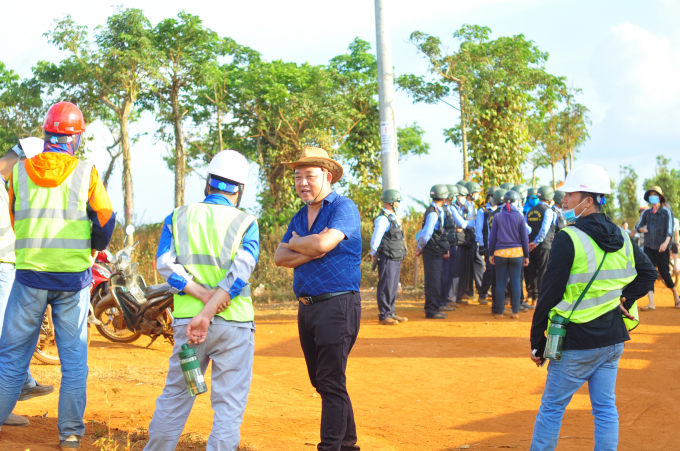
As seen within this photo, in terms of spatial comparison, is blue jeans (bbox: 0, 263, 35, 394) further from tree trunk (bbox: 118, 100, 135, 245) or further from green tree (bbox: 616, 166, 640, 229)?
green tree (bbox: 616, 166, 640, 229)

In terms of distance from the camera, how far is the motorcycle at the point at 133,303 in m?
8.41

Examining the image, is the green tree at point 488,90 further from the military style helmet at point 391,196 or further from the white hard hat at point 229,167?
the white hard hat at point 229,167

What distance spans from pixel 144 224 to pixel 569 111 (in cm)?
2055

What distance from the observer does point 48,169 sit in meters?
4.29

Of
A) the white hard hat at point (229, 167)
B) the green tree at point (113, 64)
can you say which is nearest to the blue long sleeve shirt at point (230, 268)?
the white hard hat at point (229, 167)

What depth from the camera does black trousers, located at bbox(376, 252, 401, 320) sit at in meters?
10.9

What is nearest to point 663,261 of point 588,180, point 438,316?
point 438,316

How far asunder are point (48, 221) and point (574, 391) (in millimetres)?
3724

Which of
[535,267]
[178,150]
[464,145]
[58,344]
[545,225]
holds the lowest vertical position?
[535,267]

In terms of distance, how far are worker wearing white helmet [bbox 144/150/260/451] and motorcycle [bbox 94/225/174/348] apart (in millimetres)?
4709

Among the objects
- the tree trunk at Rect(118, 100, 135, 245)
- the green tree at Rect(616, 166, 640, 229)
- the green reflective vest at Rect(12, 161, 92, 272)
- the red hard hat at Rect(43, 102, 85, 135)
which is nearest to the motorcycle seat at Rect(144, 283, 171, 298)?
the green reflective vest at Rect(12, 161, 92, 272)

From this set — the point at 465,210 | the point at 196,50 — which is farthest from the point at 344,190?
the point at 465,210

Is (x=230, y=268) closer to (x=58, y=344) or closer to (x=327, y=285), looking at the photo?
(x=327, y=285)

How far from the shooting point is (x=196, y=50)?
20.6m
